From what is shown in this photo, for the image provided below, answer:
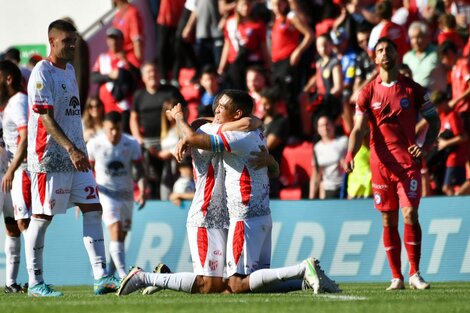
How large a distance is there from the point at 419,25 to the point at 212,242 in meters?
8.13

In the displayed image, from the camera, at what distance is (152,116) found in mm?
18984

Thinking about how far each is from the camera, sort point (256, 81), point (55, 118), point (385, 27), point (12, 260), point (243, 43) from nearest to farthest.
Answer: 1. point (55, 118)
2. point (12, 260)
3. point (385, 27)
4. point (256, 81)
5. point (243, 43)

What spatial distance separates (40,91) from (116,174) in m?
4.98

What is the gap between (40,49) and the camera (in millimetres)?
23312

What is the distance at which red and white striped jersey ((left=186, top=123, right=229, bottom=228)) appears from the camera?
11195 mm

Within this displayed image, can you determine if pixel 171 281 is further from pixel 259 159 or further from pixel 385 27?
pixel 385 27

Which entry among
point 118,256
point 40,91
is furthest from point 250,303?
point 118,256

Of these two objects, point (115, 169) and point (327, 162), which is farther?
point (327, 162)

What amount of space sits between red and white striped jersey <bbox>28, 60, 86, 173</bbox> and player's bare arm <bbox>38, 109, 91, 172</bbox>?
0.32 feet

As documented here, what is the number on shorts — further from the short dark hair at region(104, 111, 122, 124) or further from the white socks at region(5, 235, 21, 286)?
the short dark hair at region(104, 111, 122, 124)

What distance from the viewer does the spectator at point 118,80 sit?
20.3 metres

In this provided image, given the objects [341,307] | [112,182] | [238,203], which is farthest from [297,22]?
[341,307]

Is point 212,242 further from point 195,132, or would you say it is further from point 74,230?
point 74,230

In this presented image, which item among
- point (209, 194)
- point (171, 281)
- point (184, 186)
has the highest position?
point (209, 194)
